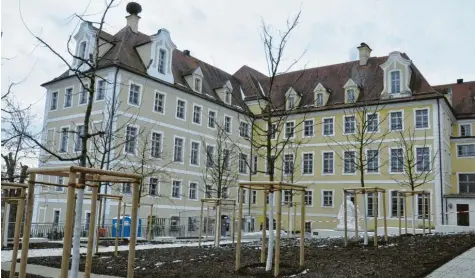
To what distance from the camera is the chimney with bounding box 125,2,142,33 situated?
36.6m

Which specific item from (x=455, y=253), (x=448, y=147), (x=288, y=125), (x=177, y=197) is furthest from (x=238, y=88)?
(x=455, y=253)

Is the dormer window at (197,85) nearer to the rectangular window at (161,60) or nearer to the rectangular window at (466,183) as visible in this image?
the rectangular window at (161,60)

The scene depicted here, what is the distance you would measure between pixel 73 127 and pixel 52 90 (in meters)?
4.67

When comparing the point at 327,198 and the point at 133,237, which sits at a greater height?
the point at 327,198

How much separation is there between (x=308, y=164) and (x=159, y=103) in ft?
51.2

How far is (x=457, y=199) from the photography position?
3581 centimetres

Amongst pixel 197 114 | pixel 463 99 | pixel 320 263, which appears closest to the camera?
pixel 320 263

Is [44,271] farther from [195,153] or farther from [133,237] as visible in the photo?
[195,153]

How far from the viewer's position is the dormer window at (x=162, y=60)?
3562cm

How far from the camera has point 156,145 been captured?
1355 inches

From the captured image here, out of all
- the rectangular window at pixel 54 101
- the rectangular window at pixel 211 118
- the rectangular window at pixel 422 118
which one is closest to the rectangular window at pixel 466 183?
the rectangular window at pixel 422 118

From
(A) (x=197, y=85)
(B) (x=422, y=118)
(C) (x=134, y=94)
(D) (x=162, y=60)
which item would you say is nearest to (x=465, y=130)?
(B) (x=422, y=118)

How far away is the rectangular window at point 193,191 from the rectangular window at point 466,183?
896 inches

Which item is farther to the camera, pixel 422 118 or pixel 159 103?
pixel 422 118
